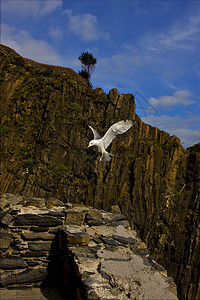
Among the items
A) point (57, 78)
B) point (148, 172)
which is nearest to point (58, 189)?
point (148, 172)

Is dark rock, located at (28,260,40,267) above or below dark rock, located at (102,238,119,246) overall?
below

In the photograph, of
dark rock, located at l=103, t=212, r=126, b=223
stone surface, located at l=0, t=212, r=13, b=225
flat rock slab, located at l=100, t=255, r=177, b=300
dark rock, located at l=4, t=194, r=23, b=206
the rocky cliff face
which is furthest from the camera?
the rocky cliff face

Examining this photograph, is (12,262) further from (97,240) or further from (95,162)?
(95,162)

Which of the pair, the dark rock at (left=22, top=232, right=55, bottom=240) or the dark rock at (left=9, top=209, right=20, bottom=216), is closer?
the dark rock at (left=22, top=232, right=55, bottom=240)

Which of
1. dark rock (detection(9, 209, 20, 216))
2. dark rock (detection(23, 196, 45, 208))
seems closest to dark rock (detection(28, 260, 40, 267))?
dark rock (detection(9, 209, 20, 216))

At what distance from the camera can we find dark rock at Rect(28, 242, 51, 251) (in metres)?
3.95

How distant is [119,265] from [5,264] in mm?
2072

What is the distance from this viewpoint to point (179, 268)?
8.16m

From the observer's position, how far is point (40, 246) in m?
3.99

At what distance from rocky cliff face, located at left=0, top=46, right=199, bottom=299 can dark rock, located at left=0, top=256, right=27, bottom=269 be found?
14.6ft

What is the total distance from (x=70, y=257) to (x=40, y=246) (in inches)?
34.0

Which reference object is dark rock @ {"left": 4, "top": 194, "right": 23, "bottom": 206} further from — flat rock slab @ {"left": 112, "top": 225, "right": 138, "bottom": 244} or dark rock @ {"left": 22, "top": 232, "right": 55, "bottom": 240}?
flat rock slab @ {"left": 112, "top": 225, "right": 138, "bottom": 244}

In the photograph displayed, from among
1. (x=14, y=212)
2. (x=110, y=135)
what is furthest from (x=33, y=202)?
(x=110, y=135)

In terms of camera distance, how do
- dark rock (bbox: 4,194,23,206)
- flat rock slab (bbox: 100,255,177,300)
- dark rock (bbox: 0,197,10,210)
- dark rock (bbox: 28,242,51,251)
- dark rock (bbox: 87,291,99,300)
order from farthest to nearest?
dark rock (bbox: 4,194,23,206)
dark rock (bbox: 0,197,10,210)
dark rock (bbox: 28,242,51,251)
flat rock slab (bbox: 100,255,177,300)
dark rock (bbox: 87,291,99,300)
